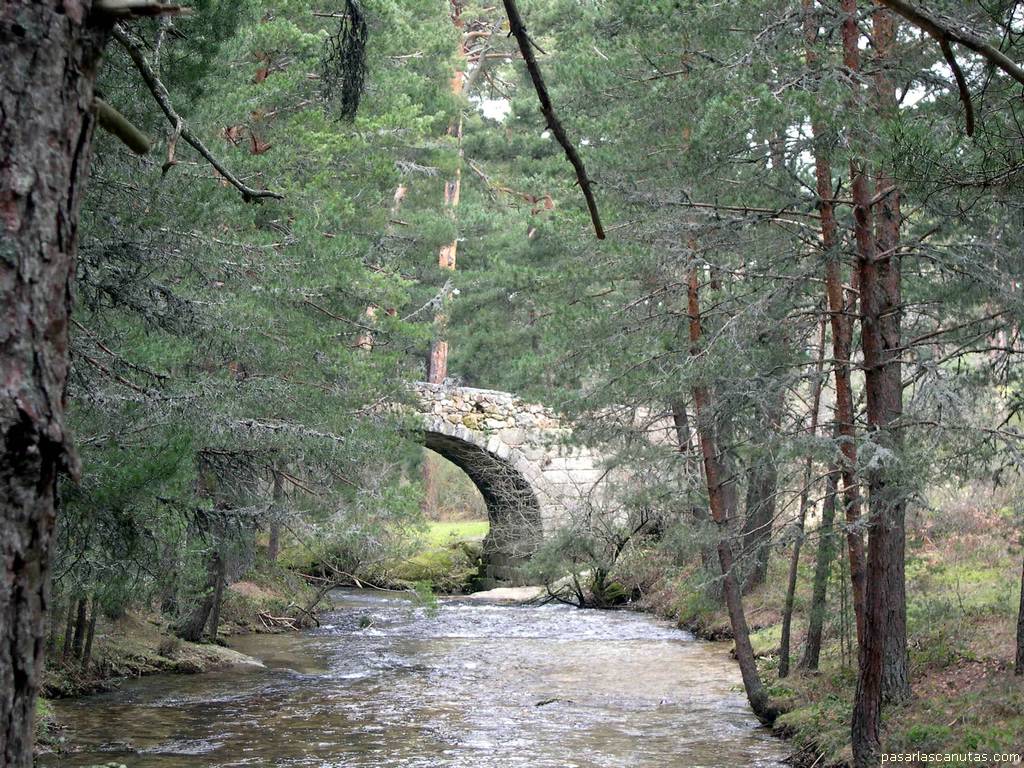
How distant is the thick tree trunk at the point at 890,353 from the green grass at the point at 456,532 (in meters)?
15.7

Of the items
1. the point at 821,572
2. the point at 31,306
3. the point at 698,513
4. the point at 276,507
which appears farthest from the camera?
the point at 698,513

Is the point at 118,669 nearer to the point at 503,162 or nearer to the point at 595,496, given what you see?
the point at 595,496

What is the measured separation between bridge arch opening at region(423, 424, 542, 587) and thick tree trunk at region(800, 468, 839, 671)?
31.6ft

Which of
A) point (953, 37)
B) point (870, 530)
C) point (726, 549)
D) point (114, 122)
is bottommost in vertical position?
point (726, 549)

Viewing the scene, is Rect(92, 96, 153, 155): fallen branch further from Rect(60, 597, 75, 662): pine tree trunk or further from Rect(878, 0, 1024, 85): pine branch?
Rect(60, 597, 75, 662): pine tree trunk

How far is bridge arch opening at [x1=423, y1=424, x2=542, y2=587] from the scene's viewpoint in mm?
20875

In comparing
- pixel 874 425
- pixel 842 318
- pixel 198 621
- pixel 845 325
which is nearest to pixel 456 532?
pixel 198 621

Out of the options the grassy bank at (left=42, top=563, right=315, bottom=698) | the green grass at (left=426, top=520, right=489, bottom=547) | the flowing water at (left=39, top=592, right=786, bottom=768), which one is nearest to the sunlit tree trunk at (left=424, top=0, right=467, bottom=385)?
the green grass at (left=426, top=520, right=489, bottom=547)

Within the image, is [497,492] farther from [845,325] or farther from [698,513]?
[845,325]

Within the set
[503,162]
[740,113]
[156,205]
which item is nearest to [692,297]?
[740,113]

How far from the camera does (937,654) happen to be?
28.6 feet

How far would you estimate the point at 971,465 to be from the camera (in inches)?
278

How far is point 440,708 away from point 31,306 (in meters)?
9.35

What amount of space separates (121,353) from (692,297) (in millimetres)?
5077
